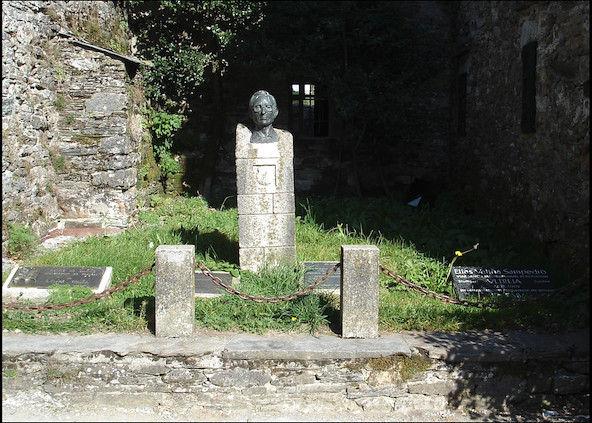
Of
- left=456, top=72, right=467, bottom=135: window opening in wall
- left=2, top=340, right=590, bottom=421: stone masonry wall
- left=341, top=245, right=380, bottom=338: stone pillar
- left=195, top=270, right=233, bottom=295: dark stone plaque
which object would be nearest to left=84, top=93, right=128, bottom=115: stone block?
left=195, top=270, right=233, bottom=295: dark stone plaque

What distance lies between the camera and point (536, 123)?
723 centimetres

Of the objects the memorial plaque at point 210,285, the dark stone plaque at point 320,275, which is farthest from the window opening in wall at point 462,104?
the memorial plaque at point 210,285

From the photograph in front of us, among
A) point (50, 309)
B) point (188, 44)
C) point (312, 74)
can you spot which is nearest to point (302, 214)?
point (312, 74)

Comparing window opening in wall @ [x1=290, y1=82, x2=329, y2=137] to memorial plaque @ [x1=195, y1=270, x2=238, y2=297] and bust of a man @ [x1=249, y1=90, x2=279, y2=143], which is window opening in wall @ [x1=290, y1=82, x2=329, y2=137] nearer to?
bust of a man @ [x1=249, y1=90, x2=279, y2=143]

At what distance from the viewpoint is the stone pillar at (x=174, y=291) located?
4715 mm

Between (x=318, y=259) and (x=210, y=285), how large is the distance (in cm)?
148

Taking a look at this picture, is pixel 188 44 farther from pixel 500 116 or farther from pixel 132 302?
pixel 132 302

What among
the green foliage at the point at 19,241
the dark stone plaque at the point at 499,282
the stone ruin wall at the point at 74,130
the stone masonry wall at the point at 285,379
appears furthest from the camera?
the stone ruin wall at the point at 74,130

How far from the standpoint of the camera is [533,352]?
454cm

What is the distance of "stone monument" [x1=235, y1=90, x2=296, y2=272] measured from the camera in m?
5.87

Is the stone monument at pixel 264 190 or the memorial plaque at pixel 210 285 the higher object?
the stone monument at pixel 264 190

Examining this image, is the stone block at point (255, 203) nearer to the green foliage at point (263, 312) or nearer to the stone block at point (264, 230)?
the stone block at point (264, 230)

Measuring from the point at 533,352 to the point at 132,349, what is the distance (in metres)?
3.24

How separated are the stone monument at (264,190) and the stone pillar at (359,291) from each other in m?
1.34
